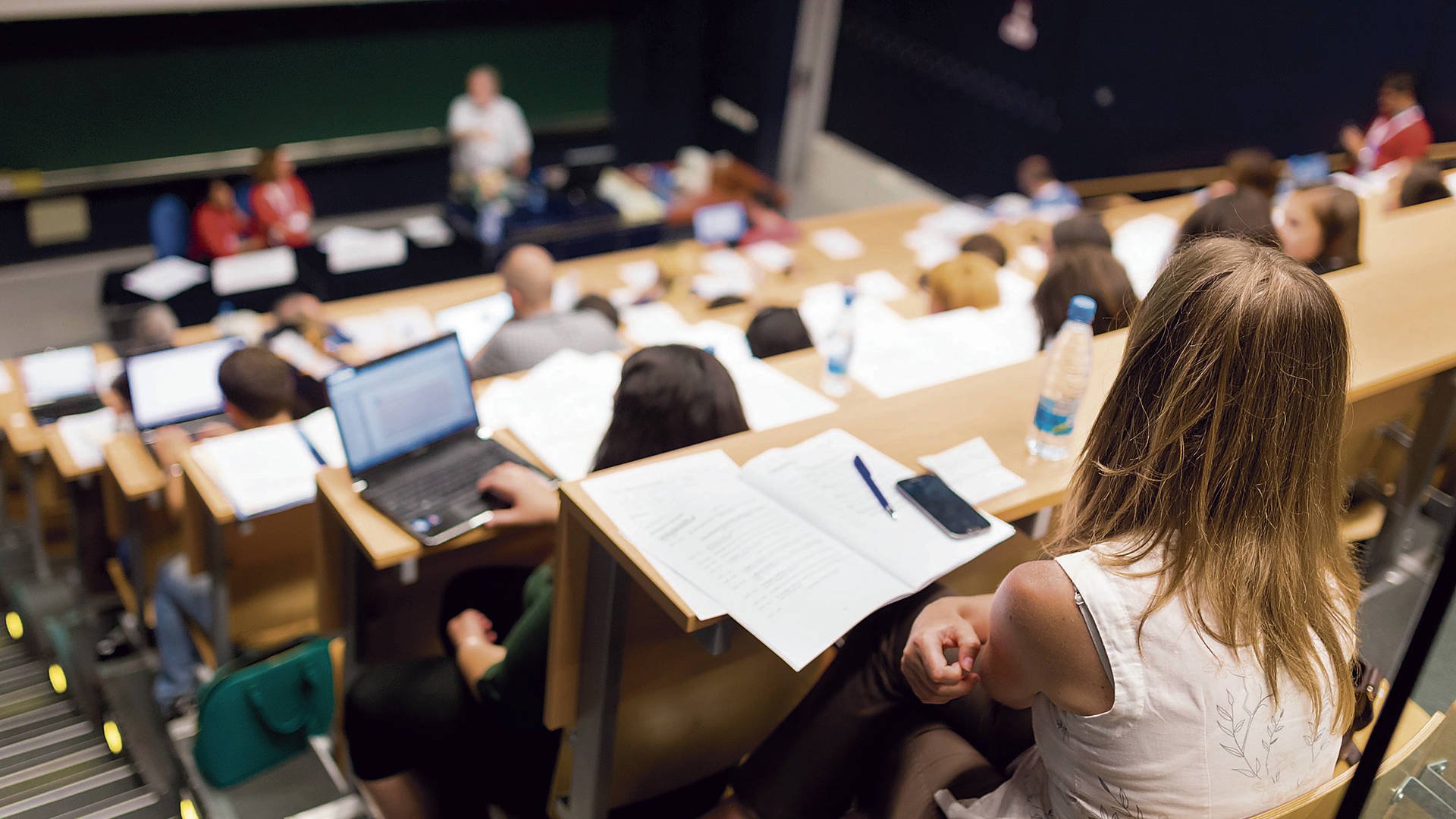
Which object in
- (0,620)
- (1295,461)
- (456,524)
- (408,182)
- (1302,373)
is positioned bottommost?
(0,620)

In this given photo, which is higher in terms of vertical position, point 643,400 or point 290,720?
point 643,400

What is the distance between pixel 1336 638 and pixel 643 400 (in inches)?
44.9

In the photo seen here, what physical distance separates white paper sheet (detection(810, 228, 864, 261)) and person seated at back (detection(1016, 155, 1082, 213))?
37.8 inches

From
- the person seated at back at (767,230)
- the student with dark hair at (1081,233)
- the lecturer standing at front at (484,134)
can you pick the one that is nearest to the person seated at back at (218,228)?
the lecturer standing at front at (484,134)

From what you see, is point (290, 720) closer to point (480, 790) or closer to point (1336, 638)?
point (480, 790)

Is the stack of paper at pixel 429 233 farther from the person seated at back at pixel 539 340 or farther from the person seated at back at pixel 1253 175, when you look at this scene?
the person seated at back at pixel 1253 175

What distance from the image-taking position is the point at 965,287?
3719mm

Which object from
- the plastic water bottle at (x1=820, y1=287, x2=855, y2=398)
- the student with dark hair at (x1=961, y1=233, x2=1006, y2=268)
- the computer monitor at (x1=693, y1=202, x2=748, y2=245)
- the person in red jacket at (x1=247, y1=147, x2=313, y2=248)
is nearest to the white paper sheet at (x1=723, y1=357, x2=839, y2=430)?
the plastic water bottle at (x1=820, y1=287, x2=855, y2=398)

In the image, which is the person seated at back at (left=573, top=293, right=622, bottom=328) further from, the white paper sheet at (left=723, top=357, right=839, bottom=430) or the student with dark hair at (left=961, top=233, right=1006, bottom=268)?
the white paper sheet at (left=723, top=357, right=839, bottom=430)

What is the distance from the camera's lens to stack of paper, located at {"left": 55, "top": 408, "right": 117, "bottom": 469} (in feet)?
12.8

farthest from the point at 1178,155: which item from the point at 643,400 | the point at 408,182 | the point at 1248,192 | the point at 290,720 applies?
the point at 290,720

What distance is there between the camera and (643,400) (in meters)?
2.08

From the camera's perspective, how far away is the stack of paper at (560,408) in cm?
253

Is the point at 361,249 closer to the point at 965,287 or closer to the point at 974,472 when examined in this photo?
the point at 965,287
